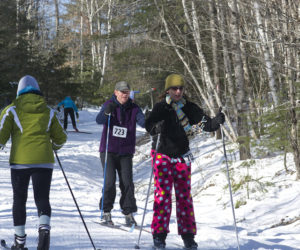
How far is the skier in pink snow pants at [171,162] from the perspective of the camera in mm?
4641

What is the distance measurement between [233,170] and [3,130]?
637cm

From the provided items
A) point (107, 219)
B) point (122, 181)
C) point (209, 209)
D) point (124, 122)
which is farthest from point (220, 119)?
point (209, 209)

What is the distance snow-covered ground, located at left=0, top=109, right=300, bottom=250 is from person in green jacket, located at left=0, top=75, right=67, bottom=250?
2.11 feet

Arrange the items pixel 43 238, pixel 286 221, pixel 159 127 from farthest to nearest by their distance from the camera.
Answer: pixel 286 221
pixel 159 127
pixel 43 238

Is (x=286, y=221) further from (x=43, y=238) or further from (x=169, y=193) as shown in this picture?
(x=43, y=238)

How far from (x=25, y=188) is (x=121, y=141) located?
2086mm

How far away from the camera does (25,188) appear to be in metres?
4.13

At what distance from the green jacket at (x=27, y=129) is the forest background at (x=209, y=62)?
154cm

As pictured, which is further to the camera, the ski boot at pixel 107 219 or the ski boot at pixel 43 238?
the ski boot at pixel 107 219

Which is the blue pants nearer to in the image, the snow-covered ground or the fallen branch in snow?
the snow-covered ground

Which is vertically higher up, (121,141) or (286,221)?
(121,141)

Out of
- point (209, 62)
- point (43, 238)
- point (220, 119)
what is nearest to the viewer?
point (43, 238)

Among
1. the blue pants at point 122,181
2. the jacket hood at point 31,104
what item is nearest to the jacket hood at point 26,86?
the jacket hood at point 31,104

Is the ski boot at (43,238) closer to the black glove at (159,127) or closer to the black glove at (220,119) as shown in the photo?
the black glove at (159,127)
